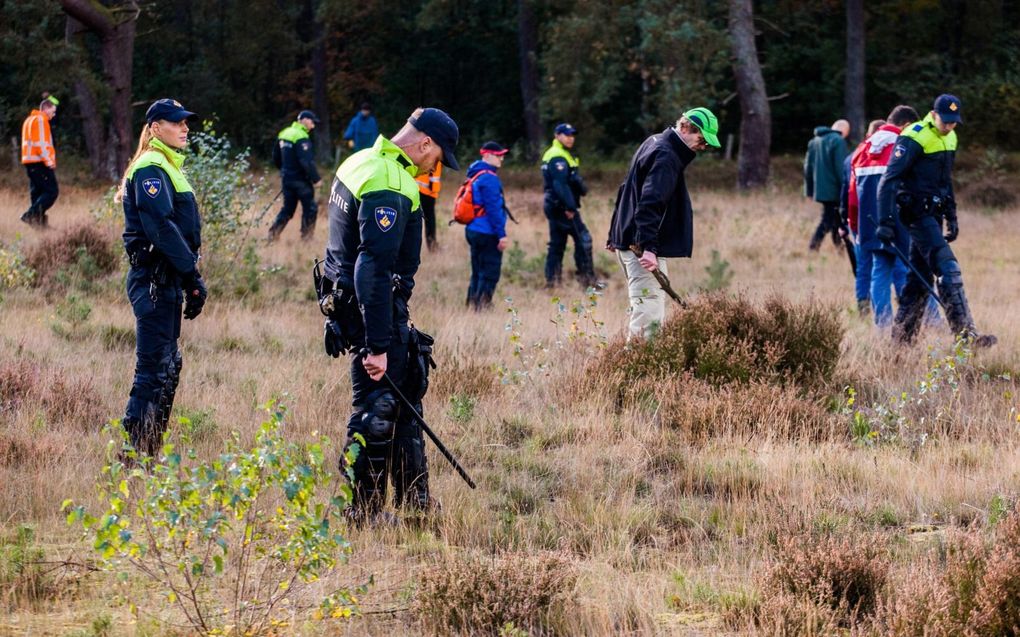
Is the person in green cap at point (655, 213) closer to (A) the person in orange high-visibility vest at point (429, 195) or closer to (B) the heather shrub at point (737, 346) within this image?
(B) the heather shrub at point (737, 346)

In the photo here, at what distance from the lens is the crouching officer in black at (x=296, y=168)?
15266 mm

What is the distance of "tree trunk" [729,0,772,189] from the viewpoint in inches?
936

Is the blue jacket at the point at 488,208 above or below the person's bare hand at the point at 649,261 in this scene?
above

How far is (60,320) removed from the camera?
404 inches

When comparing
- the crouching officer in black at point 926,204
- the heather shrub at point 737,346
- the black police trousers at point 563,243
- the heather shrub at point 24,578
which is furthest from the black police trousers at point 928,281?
the heather shrub at point 24,578

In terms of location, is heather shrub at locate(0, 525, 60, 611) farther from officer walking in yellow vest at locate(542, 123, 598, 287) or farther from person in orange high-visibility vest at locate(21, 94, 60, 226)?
person in orange high-visibility vest at locate(21, 94, 60, 226)

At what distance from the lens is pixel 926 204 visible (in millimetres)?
9516

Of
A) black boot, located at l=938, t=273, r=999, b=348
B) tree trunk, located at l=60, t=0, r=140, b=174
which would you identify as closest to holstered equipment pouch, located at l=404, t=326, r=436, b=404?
black boot, located at l=938, t=273, r=999, b=348

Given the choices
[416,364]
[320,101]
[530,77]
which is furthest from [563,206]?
[320,101]

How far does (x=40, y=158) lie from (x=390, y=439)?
37.6 feet

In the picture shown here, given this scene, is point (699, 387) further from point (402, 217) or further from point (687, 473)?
point (402, 217)

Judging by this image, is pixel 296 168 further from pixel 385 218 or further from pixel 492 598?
pixel 492 598

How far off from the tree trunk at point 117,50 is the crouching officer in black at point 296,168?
22.4 feet

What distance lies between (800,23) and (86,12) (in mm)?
20456
